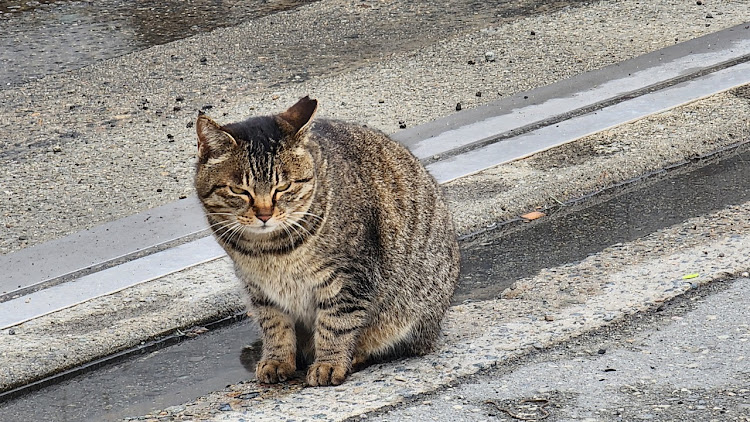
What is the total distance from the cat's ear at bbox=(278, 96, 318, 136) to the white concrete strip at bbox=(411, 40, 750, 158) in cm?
192

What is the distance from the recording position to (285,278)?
386 centimetres

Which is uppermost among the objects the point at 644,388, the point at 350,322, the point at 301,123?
the point at 301,123

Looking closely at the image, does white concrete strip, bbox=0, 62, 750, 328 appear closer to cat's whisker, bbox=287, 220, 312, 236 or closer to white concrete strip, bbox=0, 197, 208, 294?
white concrete strip, bbox=0, 197, 208, 294

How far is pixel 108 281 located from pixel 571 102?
288 centimetres

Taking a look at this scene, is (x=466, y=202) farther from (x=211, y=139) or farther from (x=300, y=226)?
(x=211, y=139)

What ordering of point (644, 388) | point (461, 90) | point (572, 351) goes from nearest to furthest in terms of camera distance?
point (644, 388)
point (572, 351)
point (461, 90)

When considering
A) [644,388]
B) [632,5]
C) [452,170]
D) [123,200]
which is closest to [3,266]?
[123,200]

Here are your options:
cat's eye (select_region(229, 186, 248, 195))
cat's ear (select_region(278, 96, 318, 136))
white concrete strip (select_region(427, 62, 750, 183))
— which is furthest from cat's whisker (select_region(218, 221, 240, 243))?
white concrete strip (select_region(427, 62, 750, 183))

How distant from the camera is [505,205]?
5.23 meters

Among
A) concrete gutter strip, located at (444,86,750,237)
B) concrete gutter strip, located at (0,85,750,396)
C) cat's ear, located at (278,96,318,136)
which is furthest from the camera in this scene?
concrete gutter strip, located at (444,86,750,237)

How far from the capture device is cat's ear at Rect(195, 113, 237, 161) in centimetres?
371

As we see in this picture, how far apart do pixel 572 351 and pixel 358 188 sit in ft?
3.05

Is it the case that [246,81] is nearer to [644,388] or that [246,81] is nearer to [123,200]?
[123,200]

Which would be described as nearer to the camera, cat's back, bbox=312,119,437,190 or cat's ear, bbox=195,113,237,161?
cat's ear, bbox=195,113,237,161
